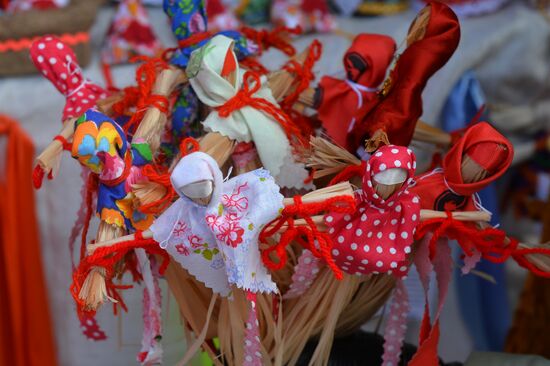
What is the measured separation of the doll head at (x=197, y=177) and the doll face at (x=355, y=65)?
211 mm

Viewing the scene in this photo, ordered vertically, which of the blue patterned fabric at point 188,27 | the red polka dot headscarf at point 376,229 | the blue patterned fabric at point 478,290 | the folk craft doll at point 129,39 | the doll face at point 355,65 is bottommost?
the blue patterned fabric at point 478,290

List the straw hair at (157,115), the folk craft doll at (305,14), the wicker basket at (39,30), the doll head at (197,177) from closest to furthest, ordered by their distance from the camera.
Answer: the doll head at (197,177) < the straw hair at (157,115) < the wicker basket at (39,30) < the folk craft doll at (305,14)

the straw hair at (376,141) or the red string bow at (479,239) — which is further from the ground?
the straw hair at (376,141)

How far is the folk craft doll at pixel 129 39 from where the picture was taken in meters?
1.10

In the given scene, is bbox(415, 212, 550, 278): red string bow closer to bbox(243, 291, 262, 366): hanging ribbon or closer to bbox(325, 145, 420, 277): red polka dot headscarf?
bbox(325, 145, 420, 277): red polka dot headscarf

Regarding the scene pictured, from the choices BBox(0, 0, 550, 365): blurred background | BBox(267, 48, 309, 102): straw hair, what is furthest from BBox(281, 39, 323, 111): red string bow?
BBox(0, 0, 550, 365): blurred background

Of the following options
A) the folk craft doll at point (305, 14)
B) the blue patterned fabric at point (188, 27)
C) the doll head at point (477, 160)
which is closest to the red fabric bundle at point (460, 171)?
the doll head at point (477, 160)

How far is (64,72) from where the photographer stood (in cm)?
62

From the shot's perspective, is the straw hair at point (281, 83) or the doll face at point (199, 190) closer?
the doll face at point (199, 190)

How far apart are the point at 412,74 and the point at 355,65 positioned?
0.07 m

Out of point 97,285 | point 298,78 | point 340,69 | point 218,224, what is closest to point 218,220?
point 218,224

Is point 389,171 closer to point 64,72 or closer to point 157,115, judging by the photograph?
point 157,115

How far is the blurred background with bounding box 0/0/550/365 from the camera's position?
105 cm

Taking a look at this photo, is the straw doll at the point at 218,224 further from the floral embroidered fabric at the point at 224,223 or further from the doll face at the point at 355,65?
the doll face at the point at 355,65
